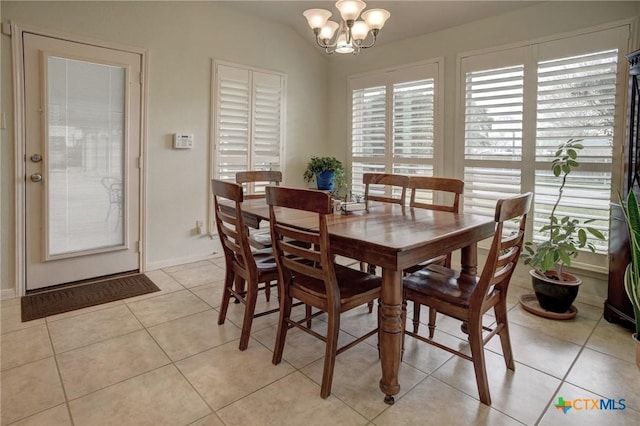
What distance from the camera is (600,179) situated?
2.92 metres

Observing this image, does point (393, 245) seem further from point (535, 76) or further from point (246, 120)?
point (246, 120)

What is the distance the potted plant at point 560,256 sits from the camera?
8.79 ft

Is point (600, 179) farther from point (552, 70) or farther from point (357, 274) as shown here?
point (357, 274)

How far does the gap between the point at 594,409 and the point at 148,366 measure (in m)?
2.25

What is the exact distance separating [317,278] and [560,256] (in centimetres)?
190

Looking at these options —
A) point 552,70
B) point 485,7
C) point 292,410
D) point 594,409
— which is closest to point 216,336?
point 292,410

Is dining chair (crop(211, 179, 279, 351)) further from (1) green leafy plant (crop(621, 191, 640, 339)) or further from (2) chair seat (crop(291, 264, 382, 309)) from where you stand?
(1) green leafy plant (crop(621, 191, 640, 339))

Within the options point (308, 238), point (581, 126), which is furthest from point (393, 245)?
point (581, 126)

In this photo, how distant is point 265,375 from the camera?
200cm

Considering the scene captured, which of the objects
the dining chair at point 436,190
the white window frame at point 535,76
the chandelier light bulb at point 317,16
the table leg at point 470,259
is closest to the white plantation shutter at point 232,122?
the chandelier light bulb at point 317,16

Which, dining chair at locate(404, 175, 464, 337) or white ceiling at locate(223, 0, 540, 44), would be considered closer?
dining chair at locate(404, 175, 464, 337)

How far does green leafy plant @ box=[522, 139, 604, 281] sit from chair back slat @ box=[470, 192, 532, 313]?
1032 millimetres

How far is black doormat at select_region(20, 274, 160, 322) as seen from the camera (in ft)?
9.07

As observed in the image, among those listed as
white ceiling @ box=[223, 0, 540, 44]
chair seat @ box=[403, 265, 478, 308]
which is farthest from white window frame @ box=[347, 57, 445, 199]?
chair seat @ box=[403, 265, 478, 308]
